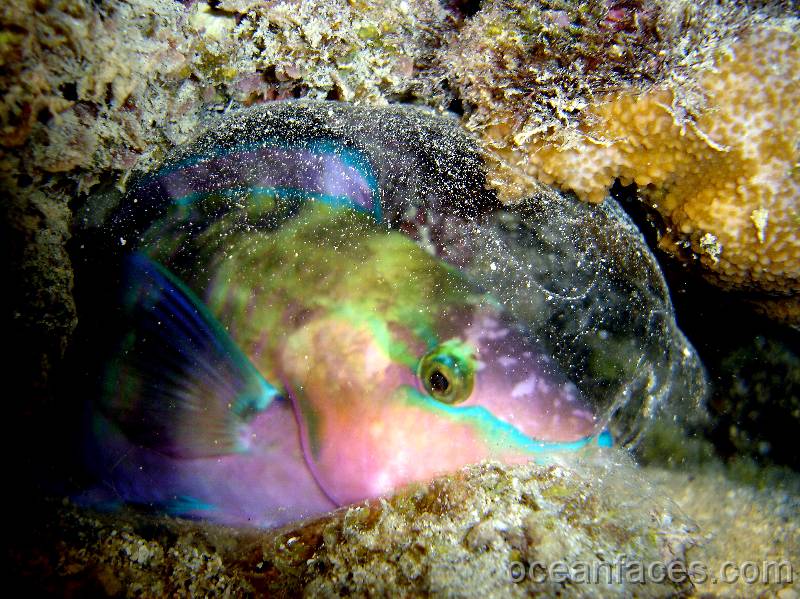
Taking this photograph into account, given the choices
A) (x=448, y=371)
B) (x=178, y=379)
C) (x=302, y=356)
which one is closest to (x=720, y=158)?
(x=448, y=371)

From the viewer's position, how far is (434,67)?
230 centimetres

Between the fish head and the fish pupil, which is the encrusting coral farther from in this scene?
the fish pupil

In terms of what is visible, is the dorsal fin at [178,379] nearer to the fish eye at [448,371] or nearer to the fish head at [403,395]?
the fish head at [403,395]

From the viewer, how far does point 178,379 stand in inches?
74.9

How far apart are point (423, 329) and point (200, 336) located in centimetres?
93

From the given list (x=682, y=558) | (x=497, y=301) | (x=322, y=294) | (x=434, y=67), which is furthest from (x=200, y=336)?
(x=682, y=558)

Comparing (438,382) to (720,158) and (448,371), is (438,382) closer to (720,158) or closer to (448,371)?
(448,371)

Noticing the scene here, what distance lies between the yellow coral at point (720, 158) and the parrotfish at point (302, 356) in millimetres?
737

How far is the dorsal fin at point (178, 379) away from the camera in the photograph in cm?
188

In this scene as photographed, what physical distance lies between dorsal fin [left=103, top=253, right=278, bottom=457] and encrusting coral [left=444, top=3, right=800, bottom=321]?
1396mm

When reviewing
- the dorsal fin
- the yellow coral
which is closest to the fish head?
the dorsal fin

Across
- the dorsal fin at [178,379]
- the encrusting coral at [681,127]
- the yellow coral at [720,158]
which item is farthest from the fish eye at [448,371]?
the yellow coral at [720,158]

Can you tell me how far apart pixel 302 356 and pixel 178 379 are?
546 millimetres

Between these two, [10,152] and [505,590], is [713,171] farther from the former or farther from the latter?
[10,152]
